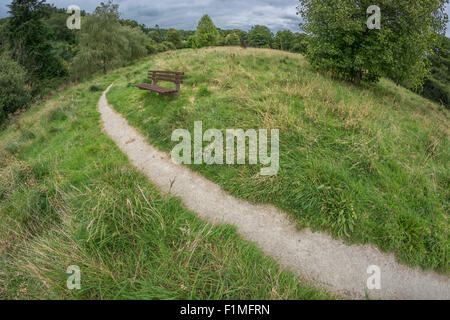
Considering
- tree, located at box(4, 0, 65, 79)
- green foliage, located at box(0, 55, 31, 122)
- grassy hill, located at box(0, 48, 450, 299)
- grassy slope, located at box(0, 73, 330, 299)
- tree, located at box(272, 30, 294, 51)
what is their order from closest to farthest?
grassy slope, located at box(0, 73, 330, 299) → grassy hill, located at box(0, 48, 450, 299) → green foliage, located at box(0, 55, 31, 122) → tree, located at box(4, 0, 65, 79) → tree, located at box(272, 30, 294, 51)

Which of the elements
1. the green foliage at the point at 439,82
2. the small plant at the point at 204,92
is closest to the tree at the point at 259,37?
the green foliage at the point at 439,82

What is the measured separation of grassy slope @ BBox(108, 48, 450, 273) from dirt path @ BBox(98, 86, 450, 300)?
207mm

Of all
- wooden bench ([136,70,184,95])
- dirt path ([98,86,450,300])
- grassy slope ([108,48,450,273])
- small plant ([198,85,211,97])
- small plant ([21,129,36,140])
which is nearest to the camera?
dirt path ([98,86,450,300])

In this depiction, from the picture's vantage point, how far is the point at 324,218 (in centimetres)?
389

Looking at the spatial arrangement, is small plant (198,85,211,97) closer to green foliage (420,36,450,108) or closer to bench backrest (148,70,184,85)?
bench backrest (148,70,184,85)

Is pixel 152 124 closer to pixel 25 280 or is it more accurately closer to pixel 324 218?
pixel 25 280

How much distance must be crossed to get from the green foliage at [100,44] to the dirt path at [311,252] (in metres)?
30.0

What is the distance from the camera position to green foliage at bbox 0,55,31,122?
1883 cm

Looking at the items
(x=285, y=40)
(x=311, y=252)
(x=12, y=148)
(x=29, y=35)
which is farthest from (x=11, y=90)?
(x=285, y=40)

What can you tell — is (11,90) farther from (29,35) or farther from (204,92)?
(204,92)

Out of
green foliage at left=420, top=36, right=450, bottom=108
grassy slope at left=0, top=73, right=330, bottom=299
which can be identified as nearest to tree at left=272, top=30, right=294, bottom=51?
green foliage at left=420, top=36, right=450, bottom=108

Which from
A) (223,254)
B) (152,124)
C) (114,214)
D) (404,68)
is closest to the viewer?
(223,254)

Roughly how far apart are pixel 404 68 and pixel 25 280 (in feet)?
56.8
